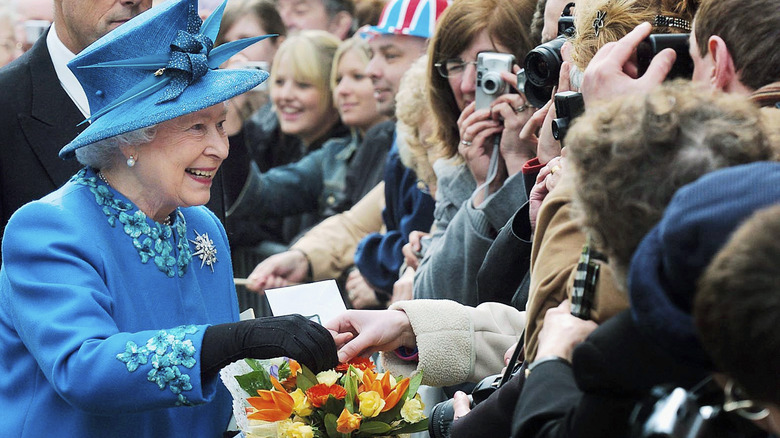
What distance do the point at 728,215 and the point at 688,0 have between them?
1369mm

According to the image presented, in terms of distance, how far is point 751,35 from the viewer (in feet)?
6.74

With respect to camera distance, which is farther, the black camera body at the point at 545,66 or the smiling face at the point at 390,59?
the smiling face at the point at 390,59

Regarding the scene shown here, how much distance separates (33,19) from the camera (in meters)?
7.33

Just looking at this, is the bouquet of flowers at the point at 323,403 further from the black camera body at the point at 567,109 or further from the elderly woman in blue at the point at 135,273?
the black camera body at the point at 567,109

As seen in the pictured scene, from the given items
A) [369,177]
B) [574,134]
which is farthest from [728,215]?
[369,177]

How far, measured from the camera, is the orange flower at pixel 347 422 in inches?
95.5

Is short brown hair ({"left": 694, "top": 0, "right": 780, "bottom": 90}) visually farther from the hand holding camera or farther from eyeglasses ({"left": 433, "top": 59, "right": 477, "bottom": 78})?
eyeglasses ({"left": 433, "top": 59, "right": 477, "bottom": 78})

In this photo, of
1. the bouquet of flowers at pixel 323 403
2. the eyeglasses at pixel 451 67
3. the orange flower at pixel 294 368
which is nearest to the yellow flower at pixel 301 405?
the bouquet of flowers at pixel 323 403

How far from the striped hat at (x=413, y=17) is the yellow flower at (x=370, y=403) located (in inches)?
118

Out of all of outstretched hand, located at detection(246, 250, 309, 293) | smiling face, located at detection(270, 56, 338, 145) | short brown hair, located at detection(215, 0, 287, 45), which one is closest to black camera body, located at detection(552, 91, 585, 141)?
outstretched hand, located at detection(246, 250, 309, 293)

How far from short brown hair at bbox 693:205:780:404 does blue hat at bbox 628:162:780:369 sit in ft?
0.17

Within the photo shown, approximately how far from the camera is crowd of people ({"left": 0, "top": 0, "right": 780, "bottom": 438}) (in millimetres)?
1433

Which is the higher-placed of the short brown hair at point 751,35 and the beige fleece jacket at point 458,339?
the short brown hair at point 751,35

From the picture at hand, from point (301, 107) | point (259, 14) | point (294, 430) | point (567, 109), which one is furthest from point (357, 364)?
point (259, 14)
